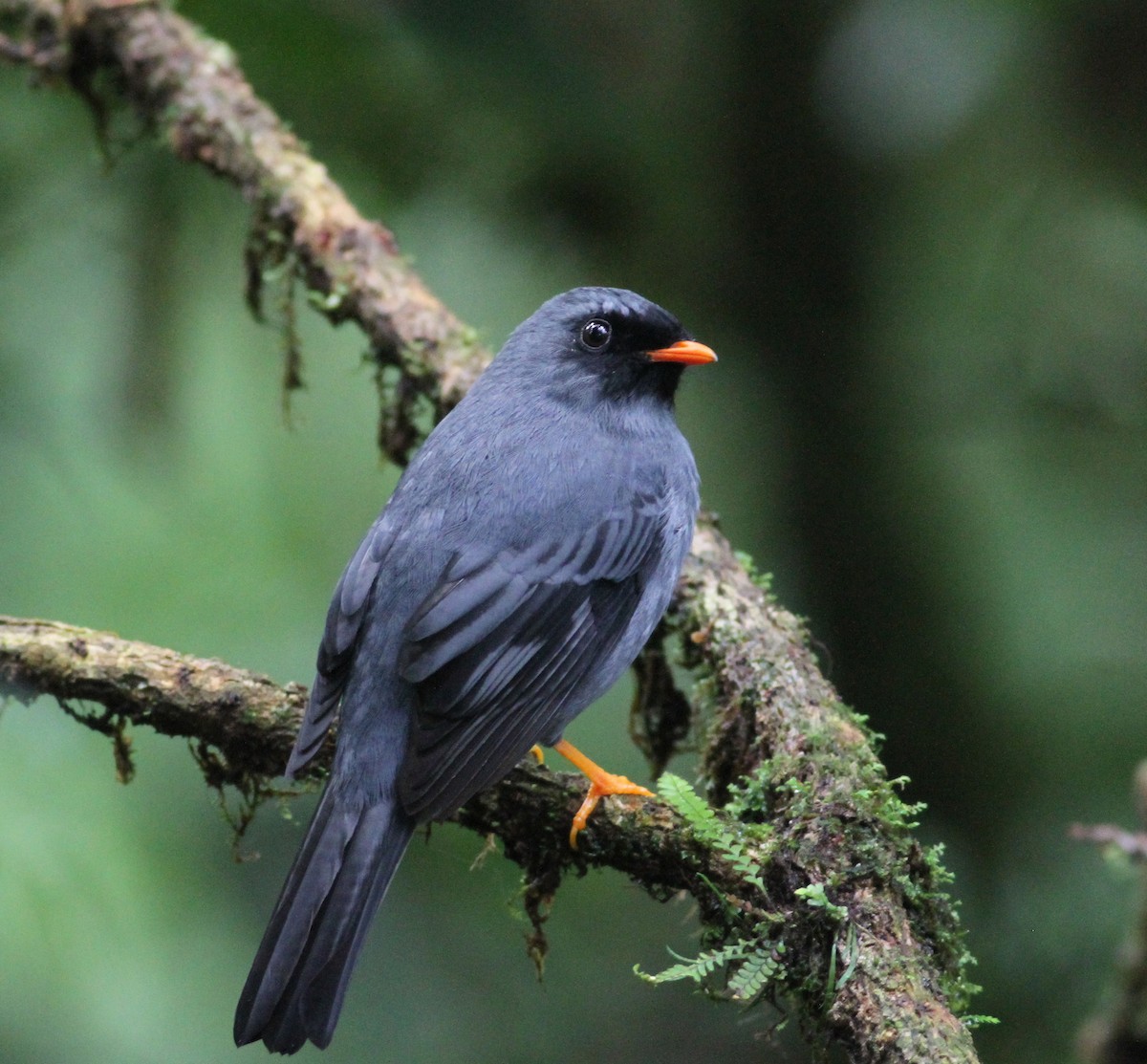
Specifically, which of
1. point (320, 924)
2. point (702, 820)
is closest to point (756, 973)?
point (702, 820)

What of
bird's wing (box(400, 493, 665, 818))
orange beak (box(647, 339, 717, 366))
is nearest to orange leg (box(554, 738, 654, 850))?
bird's wing (box(400, 493, 665, 818))

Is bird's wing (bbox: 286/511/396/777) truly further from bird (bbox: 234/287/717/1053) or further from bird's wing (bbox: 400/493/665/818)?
bird's wing (bbox: 400/493/665/818)

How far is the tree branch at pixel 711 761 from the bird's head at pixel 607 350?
1.30ft

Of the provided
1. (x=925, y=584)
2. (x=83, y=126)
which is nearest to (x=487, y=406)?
(x=925, y=584)

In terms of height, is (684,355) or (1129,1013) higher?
(684,355)

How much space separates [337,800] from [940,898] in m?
1.47

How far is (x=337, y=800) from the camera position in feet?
10.4

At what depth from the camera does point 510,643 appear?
3438mm

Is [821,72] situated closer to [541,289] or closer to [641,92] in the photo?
[641,92]

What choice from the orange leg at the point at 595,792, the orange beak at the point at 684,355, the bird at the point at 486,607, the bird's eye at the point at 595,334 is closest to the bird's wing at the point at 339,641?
the bird at the point at 486,607

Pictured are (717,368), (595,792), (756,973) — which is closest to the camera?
(756,973)

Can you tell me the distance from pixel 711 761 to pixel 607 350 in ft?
4.79

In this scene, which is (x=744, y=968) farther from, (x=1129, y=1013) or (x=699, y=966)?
(x=1129, y=1013)

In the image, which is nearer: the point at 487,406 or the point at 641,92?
the point at 487,406
